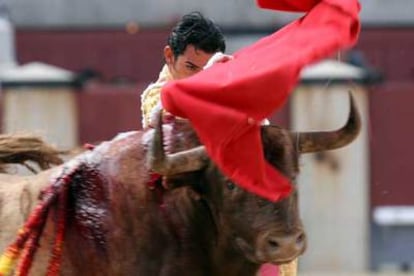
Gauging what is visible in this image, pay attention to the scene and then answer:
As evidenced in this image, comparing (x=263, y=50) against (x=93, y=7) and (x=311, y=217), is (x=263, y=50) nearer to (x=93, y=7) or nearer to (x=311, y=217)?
(x=311, y=217)

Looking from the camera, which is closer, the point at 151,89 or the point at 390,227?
the point at 151,89

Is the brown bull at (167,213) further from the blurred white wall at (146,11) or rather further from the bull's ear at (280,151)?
the blurred white wall at (146,11)

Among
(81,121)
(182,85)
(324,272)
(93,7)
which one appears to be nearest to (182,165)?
(182,85)

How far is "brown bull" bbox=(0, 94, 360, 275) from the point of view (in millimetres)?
4285

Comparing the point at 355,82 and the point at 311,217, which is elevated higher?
the point at 355,82

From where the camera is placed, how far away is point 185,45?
498cm

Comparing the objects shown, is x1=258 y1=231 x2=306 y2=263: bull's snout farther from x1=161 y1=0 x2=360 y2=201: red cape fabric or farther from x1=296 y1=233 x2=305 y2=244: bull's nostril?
x1=161 y1=0 x2=360 y2=201: red cape fabric

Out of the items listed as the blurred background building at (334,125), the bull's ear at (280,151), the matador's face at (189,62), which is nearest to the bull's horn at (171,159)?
the bull's ear at (280,151)

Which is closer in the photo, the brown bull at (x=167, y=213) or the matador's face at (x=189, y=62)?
the brown bull at (x=167, y=213)

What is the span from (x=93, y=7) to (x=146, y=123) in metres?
14.7

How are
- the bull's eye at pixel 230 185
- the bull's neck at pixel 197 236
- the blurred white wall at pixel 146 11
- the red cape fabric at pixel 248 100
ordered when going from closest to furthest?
the red cape fabric at pixel 248 100
the bull's eye at pixel 230 185
the bull's neck at pixel 197 236
the blurred white wall at pixel 146 11

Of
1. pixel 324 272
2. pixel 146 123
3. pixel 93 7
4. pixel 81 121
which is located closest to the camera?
pixel 146 123

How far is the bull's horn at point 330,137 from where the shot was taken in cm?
Result: 440

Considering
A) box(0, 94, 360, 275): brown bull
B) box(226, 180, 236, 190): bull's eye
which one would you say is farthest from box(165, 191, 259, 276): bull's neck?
box(226, 180, 236, 190): bull's eye
